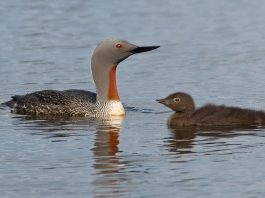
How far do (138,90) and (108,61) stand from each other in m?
0.99

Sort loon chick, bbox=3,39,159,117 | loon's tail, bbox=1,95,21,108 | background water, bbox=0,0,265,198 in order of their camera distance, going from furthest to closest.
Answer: loon's tail, bbox=1,95,21,108 < loon chick, bbox=3,39,159,117 < background water, bbox=0,0,265,198

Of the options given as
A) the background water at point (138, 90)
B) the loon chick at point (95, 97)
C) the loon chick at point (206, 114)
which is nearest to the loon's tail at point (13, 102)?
the loon chick at point (95, 97)

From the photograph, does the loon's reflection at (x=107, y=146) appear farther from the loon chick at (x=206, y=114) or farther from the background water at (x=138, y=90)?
the loon chick at (x=206, y=114)

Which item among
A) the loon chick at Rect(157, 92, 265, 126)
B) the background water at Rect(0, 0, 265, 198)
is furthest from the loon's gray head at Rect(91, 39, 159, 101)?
the loon chick at Rect(157, 92, 265, 126)

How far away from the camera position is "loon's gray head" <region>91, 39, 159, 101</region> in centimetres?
1585

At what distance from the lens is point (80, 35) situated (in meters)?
21.8

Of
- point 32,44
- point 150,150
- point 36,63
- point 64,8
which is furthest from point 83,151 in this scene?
point 64,8

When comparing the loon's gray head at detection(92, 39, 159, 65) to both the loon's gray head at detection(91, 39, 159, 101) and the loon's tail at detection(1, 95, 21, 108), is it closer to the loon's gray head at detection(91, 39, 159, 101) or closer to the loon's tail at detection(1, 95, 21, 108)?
the loon's gray head at detection(91, 39, 159, 101)

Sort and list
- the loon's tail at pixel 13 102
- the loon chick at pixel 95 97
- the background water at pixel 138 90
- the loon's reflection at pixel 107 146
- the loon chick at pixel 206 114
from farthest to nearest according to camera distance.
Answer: the loon's tail at pixel 13 102 → the loon chick at pixel 95 97 → the loon chick at pixel 206 114 → the loon's reflection at pixel 107 146 → the background water at pixel 138 90

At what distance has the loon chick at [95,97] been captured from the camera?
15797 mm

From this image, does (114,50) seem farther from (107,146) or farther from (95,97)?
(107,146)

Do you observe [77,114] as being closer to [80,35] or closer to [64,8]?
[80,35]

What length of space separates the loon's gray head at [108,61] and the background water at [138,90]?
0.36 meters

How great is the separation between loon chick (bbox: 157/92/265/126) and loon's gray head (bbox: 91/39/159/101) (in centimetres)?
130
